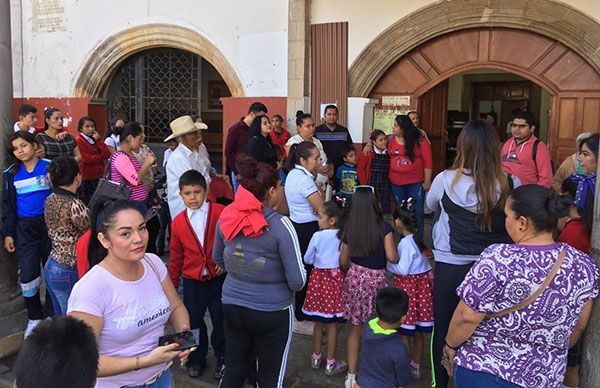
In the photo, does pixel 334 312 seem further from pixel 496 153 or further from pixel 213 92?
pixel 213 92

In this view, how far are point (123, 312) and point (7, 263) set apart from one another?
2.82m

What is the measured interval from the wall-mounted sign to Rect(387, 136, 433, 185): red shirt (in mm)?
1370

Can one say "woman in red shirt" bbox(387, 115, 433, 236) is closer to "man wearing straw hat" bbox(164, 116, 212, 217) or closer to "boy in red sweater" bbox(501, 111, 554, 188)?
"boy in red sweater" bbox(501, 111, 554, 188)

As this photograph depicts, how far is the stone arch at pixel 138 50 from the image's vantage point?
8.27 metres

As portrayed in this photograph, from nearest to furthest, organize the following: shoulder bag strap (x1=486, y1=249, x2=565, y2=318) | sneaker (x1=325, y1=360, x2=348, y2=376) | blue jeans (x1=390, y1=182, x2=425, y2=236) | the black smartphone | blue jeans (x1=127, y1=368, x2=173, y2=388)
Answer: shoulder bag strap (x1=486, y1=249, x2=565, y2=318) → the black smartphone → blue jeans (x1=127, y1=368, x2=173, y2=388) → sneaker (x1=325, y1=360, x2=348, y2=376) → blue jeans (x1=390, y1=182, x2=425, y2=236)

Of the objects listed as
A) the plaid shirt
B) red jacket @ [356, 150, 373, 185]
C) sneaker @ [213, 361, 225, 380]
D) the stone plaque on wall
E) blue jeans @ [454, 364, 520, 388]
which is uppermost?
the stone plaque on wall

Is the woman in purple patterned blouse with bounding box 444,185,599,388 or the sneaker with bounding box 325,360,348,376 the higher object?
the woman in purple patterned blouse with bounding box 444,185,599,388

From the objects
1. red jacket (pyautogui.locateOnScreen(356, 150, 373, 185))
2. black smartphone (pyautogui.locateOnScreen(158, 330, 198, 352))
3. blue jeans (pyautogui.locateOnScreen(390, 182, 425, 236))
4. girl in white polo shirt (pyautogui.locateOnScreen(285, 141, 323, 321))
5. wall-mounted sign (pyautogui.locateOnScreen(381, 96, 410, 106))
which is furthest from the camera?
wall-mounted sign (pyautogui.locateOnScreen(381, 96, 410, 106))

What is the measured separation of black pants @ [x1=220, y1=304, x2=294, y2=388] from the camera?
271cm

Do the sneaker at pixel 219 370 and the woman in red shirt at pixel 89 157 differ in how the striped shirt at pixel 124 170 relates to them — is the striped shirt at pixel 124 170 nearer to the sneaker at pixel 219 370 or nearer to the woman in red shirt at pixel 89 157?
the sneaker at pixel 219 370

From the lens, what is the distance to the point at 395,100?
7469mm

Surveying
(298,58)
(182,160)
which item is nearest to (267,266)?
(182,160)

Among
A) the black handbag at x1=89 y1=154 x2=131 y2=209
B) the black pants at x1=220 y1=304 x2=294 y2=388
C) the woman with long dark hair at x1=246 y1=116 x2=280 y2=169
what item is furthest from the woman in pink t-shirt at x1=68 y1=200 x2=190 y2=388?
the woman with long dark hair at x1=246 y1=116 x2=280 y2=169

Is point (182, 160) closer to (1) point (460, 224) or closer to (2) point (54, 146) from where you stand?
(2) point (54, 146)
